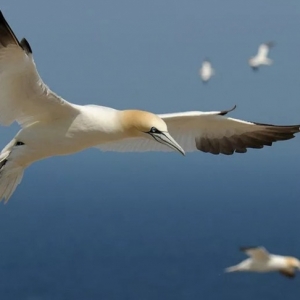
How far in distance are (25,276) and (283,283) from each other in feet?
96.0

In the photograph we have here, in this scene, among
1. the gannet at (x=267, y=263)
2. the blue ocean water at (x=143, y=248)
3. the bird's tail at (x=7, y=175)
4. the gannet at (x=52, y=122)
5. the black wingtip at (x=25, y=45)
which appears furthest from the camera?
the blue ocean water at (x=143, y=248)

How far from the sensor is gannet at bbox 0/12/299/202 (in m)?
6.15

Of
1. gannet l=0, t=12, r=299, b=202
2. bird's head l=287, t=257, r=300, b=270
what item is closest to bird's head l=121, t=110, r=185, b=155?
gannet l=0, t=12, r=299, b=202

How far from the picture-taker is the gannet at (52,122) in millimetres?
6152

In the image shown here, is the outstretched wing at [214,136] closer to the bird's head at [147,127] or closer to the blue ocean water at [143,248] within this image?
the bird's head at [147,127]

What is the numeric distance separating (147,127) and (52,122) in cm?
92

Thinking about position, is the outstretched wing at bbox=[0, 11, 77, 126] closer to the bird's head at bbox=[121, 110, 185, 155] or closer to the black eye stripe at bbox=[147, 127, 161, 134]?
the bird's head at bbox=[121, 110, 185, 155]

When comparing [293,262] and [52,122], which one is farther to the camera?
[293,262]

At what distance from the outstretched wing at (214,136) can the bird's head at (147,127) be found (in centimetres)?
128

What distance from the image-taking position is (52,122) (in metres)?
6.77

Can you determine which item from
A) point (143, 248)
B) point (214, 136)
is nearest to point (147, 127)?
point (214, 136)

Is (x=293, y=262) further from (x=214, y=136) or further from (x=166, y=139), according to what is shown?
(x=166, y=139)

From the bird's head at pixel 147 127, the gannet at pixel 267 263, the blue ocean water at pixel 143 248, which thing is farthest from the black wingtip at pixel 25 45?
the blue ocean water at pixel 143 248

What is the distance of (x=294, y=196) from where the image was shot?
610ft
